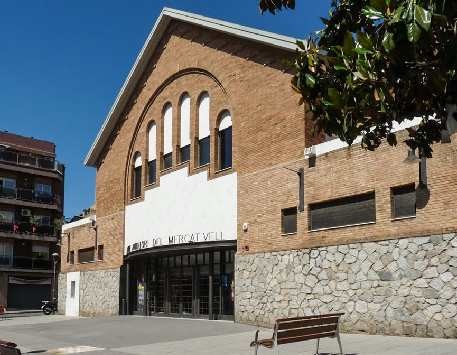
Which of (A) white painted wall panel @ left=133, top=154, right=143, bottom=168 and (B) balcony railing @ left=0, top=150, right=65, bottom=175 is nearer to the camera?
(A) white painted wall panel @ left=133, top=154, right=143, bottom=168

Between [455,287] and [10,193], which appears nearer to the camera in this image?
[455,287]

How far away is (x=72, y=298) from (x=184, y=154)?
1301 cm

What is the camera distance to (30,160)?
6216cm

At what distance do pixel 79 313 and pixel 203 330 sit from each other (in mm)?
15289

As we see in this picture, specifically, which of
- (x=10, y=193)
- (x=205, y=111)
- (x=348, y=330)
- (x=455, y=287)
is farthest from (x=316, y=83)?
(x=10, y=193)

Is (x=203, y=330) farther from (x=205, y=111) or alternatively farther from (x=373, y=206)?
(x=205, y=111)

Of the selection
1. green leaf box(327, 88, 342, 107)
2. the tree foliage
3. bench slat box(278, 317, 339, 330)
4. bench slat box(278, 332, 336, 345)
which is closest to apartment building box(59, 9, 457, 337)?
bench slat box(278, 317, 339, 330)

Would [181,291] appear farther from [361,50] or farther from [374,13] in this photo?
[374,13]

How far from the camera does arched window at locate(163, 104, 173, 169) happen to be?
1078 inches

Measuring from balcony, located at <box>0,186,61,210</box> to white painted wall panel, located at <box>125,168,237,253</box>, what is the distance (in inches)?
1292

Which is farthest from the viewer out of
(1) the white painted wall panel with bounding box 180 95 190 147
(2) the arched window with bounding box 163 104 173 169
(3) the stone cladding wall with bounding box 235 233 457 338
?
(2) the arched window with bounding box 163 104 173 169

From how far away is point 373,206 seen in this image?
659 inches

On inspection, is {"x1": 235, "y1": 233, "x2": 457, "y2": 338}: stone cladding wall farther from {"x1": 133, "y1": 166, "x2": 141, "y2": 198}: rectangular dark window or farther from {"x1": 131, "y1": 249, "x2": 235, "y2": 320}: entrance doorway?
{"x1": 133, "y1": 166, "x2": 141, "y2": 198}: rectangular dark window

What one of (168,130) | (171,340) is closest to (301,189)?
(171,340)
